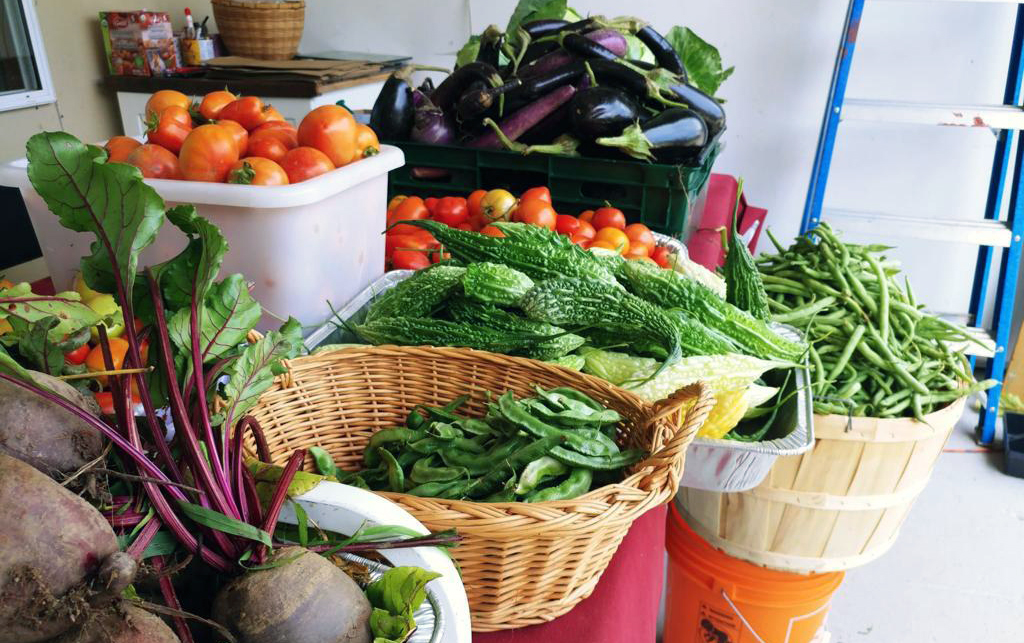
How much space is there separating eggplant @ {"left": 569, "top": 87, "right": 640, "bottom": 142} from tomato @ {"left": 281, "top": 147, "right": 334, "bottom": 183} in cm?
80

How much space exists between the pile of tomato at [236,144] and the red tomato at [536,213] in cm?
41

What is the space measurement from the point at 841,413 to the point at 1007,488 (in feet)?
5.10

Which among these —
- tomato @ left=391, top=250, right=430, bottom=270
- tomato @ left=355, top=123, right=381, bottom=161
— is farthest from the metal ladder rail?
tomato @ left=355, top=123, right=381, bottom=161

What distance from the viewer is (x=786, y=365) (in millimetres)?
1181

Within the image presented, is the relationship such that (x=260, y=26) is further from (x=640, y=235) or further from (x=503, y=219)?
(x=640, y=235)

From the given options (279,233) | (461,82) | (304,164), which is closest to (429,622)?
(279,233)

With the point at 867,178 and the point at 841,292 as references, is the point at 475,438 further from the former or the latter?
the point at 867,178

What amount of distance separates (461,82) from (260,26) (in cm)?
211

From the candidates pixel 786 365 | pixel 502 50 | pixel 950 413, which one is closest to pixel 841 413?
pixel 950 413

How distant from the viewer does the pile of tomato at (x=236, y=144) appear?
107cm

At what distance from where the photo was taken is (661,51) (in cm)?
230

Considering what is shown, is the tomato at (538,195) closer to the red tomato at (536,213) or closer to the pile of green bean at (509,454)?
the red tomato at (536,213)

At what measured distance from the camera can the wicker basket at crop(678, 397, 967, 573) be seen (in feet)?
5.16

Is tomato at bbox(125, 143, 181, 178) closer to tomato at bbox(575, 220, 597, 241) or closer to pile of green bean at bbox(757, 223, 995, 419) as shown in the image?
tomato at bbox(575, 220, 597, 241)
